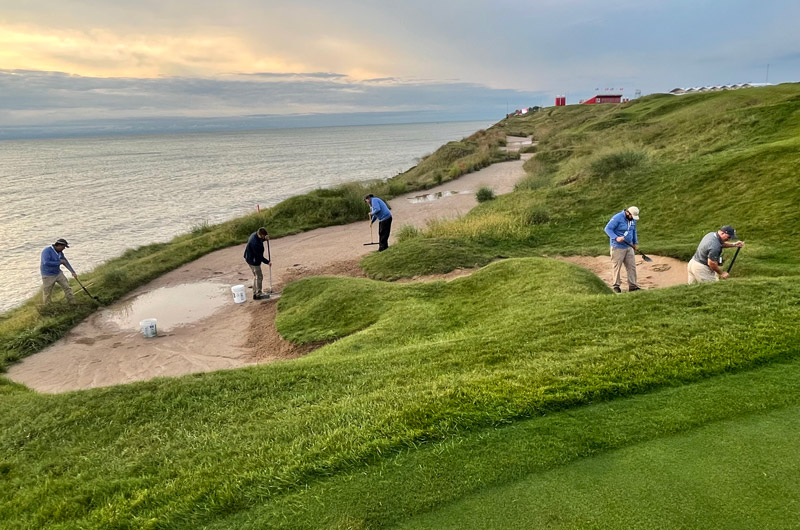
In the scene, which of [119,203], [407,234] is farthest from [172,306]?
[119,203]

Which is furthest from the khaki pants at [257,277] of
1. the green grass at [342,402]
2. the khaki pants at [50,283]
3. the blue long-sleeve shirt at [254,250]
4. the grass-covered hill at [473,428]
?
the green grass at [342,402]

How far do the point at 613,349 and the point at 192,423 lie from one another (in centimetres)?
526

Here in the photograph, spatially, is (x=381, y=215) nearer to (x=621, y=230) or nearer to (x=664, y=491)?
(x=621, y=230)

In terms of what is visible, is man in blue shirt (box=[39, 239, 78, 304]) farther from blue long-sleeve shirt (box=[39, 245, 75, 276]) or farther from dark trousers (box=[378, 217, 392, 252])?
dark trousers (box=[378, 217, 392, 252])

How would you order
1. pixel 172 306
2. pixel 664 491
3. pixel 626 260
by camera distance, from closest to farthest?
pixel 664 491 → pixel 626 260 → pixel 172 306

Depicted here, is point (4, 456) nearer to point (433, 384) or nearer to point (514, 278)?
point (433, 384)

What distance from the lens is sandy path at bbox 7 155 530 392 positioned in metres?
11.0

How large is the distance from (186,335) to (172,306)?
3.20 meters

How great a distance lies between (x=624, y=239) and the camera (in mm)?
10703

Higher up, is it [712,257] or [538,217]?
[538,217]

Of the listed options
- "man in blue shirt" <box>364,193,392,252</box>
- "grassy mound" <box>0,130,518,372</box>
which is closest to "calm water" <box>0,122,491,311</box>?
"grassy mound" <box>0,130,518,372</box>

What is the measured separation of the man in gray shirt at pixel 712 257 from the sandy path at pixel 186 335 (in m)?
8.48

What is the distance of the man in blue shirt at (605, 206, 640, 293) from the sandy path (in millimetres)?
7736

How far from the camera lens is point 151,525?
3.77 metres
